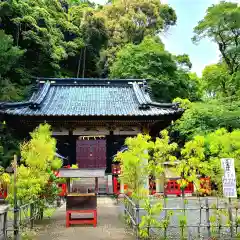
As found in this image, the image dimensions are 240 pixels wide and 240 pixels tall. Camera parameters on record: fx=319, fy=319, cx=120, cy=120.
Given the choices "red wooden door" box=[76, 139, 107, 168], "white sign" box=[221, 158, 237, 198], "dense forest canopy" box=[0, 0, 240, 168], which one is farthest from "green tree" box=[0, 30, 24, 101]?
"white sign" box=[221, 158, 237, 198]

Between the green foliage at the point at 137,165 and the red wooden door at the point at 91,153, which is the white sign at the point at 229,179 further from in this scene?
the red wooden door at the point at 91,153

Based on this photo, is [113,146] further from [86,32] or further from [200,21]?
[86,32]

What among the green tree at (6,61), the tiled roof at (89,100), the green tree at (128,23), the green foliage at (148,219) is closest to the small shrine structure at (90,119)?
the tiled roof at (89,100)

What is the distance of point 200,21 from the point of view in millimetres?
31922

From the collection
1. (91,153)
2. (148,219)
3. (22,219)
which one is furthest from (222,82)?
(22,219)

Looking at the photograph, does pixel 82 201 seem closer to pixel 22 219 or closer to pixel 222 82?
pixel 22 219

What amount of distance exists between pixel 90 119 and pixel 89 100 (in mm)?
3276

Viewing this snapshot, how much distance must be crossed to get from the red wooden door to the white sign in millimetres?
12148

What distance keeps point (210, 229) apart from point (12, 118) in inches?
517

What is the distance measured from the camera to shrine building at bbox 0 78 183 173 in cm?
1808

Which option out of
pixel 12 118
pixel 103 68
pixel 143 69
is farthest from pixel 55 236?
pixel 103 68

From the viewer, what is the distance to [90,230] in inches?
380

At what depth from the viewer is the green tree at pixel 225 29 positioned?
29359mm

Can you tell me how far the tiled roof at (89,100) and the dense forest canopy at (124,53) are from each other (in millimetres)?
3600
